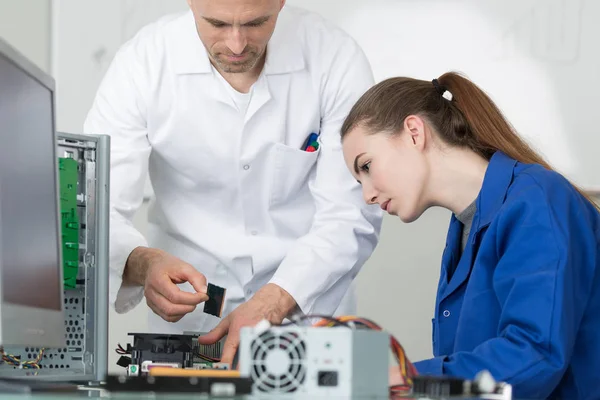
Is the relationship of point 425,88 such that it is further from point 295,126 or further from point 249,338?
point 249,338

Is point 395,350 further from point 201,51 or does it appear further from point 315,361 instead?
point 201,51

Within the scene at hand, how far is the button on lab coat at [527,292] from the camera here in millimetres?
1283

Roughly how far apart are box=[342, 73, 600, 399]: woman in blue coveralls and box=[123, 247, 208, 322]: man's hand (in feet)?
1.27

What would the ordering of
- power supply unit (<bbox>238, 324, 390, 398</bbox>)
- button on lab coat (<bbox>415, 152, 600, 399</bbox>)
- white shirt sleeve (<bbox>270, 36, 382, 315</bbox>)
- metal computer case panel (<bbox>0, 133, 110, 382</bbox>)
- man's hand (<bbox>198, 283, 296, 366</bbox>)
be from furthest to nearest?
1. white shirt sleeve (<bbox>270, 36, 382, 315</bbox>)
2. man's hand (<bbox>198, 283, 296, 366</bbox>)
3. metal computer case panel (<bbox>0, 133, 110, 382</bbox>)
4. button on lab coat (<bbox>415, 152, 600, 399</bbox>)
5. power supply unit (<bbox>238, 324, 390, 398</bbox>)

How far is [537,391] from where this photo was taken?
131cm

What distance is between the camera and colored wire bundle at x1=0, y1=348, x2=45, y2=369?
1.45 m

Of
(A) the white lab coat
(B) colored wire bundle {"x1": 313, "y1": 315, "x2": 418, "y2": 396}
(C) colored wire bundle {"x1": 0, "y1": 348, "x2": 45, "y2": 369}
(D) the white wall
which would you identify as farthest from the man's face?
(D) the white wall

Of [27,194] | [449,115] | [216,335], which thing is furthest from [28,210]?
[449,115]

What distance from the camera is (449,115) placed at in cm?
171

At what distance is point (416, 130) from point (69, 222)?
666mm

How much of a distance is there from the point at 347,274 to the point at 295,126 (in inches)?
14.8

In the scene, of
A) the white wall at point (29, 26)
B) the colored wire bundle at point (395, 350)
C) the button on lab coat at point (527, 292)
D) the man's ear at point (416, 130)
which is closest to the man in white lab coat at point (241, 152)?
the man's ear at point (416, 130)

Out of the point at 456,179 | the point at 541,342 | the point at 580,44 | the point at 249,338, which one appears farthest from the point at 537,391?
the point at 580,44

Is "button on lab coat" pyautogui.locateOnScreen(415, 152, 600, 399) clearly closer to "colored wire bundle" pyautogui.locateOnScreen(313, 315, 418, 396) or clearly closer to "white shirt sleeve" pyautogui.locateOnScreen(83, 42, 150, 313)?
"colored wire bundle" pyautogui.locateOnScreen(313, 315, 418, 396)
